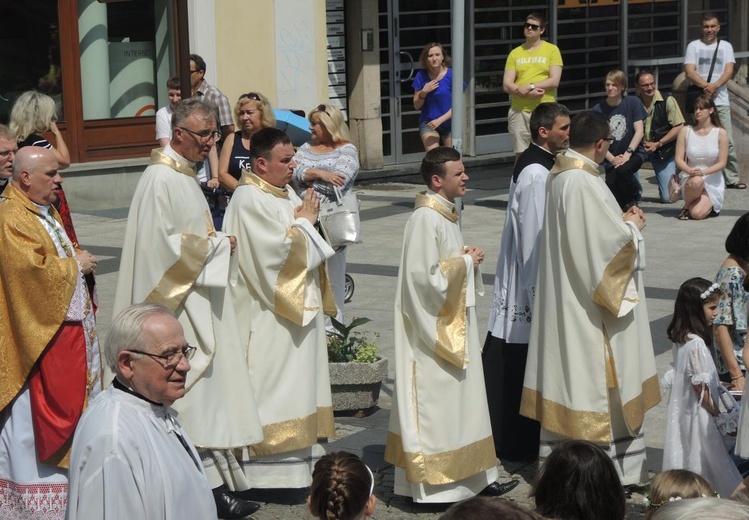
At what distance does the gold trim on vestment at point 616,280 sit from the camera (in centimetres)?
622

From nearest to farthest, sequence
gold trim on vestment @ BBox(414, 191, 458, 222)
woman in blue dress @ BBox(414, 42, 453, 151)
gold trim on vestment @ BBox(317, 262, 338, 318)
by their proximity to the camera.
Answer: gold trim on vestment @ BBox(414, 191, 458, 222) < gold trim on vestment @ BBox(317, 262, 338, 318) < woman in blue dress @ BBox(414, 42, 453, 151)

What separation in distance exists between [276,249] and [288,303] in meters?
0.27

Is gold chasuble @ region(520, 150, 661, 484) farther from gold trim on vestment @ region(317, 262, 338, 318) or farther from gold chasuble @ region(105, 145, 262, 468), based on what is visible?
gold chasuble @ region(105, 145, 262, 468)

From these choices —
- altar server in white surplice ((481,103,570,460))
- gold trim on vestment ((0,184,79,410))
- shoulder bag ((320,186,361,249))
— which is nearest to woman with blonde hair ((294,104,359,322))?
shoulder bag ((320,186,361,249))

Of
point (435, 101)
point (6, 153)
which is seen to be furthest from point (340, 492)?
point (435, 101)

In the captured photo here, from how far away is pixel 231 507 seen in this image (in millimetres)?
6082

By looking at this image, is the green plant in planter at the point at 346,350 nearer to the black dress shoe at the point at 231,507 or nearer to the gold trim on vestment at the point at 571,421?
the gold trim on vestment at the point at 571,421

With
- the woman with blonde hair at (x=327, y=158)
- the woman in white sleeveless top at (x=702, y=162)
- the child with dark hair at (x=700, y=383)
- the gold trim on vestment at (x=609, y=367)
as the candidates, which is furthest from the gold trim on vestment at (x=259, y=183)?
the woman in white sleeveless top at (x=702, y=162)

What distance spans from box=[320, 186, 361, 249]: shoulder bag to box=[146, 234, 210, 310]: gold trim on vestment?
8.79ft

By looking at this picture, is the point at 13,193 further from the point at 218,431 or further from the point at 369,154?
the point at 369,154

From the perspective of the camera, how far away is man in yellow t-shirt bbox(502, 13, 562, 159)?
46.2 ft

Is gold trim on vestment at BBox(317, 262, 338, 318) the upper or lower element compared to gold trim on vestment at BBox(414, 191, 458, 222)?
lower

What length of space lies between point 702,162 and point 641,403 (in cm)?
846

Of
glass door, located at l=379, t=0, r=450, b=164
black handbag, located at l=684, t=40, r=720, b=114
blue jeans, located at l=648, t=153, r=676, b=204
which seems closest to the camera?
blue jeans, located at l=648, t=153, r=676, b=204
